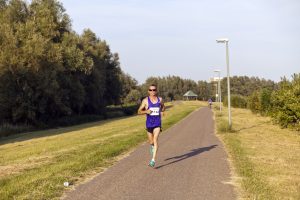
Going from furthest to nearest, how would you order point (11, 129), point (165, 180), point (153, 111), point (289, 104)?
point (11, 129)
point (289, 104)
point (153, 111)
point (165, 180)

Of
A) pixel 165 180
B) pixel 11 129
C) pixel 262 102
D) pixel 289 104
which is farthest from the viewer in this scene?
pixel 262 102

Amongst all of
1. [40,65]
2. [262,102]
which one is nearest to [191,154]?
[40,65]

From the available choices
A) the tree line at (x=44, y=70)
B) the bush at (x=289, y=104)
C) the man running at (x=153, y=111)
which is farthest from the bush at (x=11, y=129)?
the man running at (x=153, y=111)

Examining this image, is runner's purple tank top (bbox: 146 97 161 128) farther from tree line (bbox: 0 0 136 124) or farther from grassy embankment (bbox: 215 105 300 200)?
tree line (bbox: 0 0 136 124)

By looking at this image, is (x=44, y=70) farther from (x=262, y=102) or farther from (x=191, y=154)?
(x=191, y=154)

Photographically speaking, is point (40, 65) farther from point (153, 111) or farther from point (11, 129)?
point (153, 111)

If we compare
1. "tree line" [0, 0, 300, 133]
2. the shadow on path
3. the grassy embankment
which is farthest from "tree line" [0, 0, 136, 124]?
the grassy embankment

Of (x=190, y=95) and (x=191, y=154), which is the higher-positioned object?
(x=190, y=95)

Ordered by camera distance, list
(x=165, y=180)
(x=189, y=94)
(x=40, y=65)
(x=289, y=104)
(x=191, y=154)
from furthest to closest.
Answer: (x=189, y=94) < (x=40, y=65) < (x=289, y=104) < (x=191, y=154) < (x=165, y=180)

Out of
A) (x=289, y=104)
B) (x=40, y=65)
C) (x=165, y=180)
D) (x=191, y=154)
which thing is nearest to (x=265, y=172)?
(x=165, y=180)

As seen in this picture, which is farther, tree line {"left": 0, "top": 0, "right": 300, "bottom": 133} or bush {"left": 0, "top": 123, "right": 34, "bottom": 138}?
tree line {"left": 0, "top": 0, "right": 300, "bottom": 133}

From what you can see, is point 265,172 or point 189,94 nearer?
point 265,172

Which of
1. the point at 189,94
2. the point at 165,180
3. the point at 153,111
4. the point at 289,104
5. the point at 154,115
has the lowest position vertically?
the point at 165,180

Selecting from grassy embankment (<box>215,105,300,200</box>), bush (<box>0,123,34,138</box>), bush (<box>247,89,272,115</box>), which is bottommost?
bush (<box>0,123,34,138</box>)
